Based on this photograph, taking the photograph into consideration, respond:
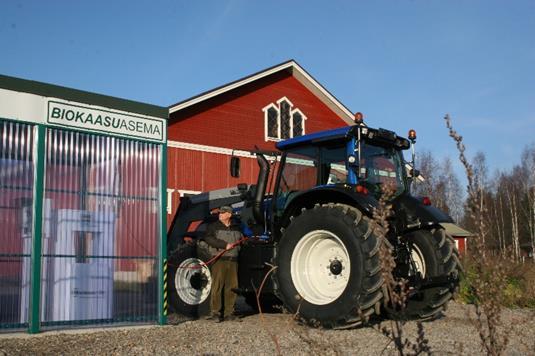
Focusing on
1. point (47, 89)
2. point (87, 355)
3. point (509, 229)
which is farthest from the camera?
point (509, 229)

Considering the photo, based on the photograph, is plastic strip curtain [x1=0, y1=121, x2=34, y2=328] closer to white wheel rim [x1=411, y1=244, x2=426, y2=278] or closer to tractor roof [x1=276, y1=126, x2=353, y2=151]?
tractor roof [x1=276, y1=126, x2=353, y2=151]

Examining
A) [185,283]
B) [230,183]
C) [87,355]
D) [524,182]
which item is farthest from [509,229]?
[87,355]

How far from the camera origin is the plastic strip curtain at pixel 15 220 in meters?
7.54

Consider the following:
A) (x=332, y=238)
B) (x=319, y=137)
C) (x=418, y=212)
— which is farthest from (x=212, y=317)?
(x=418, y=212)

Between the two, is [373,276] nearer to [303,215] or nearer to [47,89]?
[303,215]

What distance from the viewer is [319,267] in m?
8.45

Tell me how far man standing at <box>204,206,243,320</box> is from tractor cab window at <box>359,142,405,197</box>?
2196mm

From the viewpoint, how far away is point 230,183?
73.5 feet

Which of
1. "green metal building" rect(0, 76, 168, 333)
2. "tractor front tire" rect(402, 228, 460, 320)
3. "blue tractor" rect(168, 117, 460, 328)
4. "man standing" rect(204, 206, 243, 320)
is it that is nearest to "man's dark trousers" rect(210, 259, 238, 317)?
"man standing" rect(204, 206, 243, 320)

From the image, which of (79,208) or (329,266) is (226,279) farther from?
(79,208)

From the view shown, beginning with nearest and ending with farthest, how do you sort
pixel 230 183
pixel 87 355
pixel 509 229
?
1. pixel 87 355
2. pixel 230 183
3. pixel 509 229

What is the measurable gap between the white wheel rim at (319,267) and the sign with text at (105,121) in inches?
111

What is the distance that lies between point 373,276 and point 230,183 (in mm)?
15241

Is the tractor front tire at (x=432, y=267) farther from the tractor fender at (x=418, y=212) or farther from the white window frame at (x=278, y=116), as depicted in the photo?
the white window frame at (x=278, y=116)
